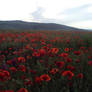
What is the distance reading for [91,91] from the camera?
1.61 meters

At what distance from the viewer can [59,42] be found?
12.7 ft

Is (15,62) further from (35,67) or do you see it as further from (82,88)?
(82,88)

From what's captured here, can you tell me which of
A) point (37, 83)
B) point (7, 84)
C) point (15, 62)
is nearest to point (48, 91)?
point (37, 83)

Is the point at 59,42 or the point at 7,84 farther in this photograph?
the point at 59,42

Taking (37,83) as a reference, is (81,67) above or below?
above

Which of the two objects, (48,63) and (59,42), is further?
(59,42)

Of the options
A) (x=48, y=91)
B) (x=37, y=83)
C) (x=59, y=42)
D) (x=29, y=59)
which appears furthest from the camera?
(x=59, y=42)

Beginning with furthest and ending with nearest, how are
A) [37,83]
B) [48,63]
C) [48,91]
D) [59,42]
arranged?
[59,42] → [48,63] → [37,83] → [48,91]

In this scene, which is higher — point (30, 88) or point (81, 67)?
point (81, 67)

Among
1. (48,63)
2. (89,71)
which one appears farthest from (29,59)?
(89,71)

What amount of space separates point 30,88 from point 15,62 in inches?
32.1

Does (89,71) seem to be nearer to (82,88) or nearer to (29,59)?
(82,88)

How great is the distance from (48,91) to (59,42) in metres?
2.44

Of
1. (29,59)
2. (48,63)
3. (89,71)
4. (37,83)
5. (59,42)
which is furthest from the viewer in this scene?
(59,42)
